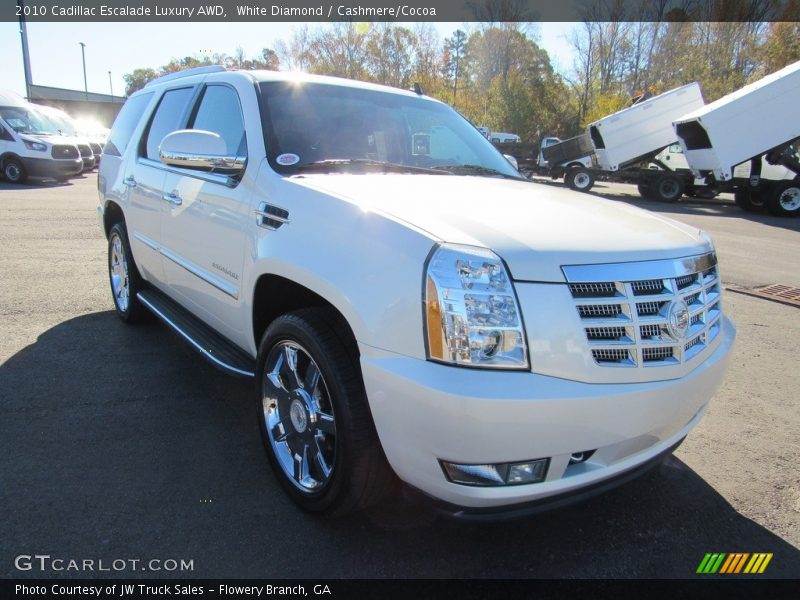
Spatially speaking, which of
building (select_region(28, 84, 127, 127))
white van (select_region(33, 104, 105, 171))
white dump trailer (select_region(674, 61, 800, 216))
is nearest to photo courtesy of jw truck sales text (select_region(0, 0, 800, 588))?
white dump trailer (select_region(674, 61, 800, 216))

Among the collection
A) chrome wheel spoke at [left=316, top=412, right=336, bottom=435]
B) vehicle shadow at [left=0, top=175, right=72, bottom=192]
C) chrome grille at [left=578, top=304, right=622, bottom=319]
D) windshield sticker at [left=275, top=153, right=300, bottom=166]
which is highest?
windshield sticker at [left=275, top=153, right=300, bottom=166]

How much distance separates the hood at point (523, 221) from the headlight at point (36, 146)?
18038mm

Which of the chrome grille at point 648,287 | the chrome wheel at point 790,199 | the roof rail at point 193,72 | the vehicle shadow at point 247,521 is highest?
the roof rail at point 193,72

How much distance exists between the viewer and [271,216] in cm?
260

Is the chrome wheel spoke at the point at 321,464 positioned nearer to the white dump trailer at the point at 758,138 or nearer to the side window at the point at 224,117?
the side window at the point at 224,117

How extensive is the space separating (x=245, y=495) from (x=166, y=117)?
2927 mm

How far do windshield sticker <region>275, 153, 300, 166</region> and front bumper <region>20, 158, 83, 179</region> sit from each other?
17.8m

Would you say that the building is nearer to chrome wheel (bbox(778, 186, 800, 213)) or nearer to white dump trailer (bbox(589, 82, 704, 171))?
white dump trailer (bbox(589, 82, 704, 171))

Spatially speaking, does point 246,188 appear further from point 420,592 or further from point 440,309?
point 420,592

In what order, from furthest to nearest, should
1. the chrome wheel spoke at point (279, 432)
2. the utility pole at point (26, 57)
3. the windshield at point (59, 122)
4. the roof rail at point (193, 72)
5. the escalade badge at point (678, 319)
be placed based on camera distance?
the utility pole at point (26, 57)
the windshield at point (59, 122)
the roof rail at point (193, 72)
the chrome wheel spoke at point (279, 432)
the escalade badge at point (678, 319)

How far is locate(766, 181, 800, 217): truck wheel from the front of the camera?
51.5 ft

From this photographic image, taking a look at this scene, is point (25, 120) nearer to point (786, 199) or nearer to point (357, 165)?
point (357, 165)

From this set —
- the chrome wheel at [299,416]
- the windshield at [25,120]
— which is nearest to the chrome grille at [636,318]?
the chrome wheel at [299,416]

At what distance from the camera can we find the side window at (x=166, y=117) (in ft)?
12.9
